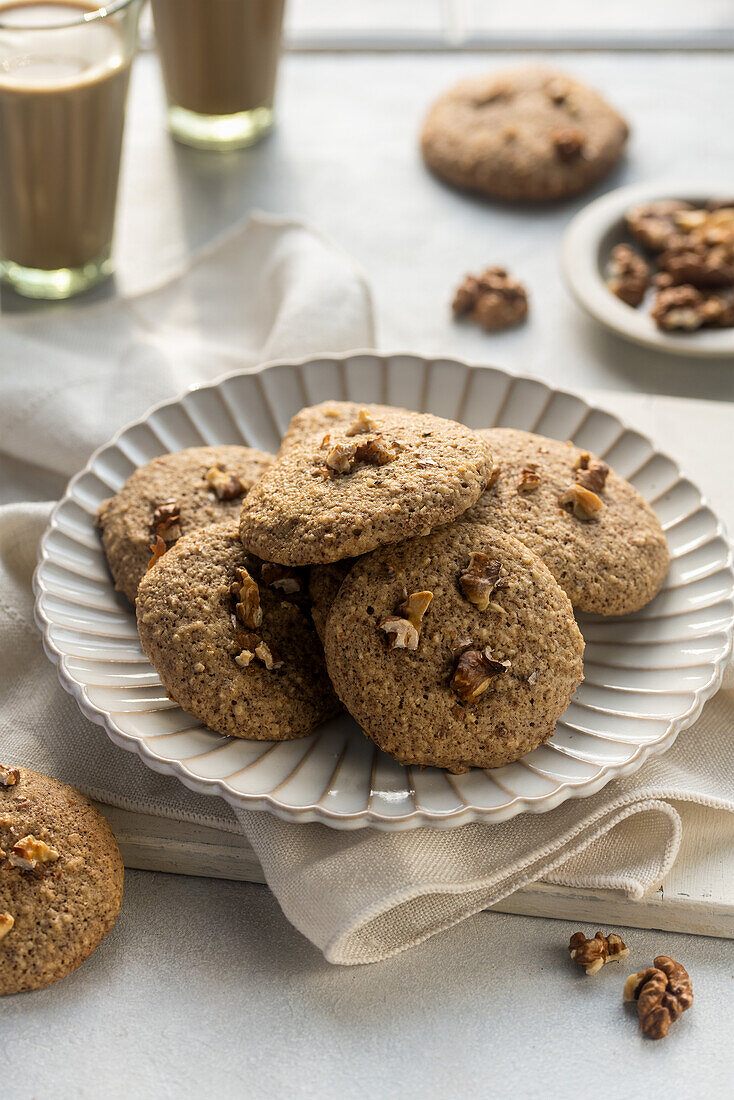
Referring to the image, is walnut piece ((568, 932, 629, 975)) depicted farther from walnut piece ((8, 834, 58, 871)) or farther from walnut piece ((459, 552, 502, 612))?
walnut piece ((8, 834, 58, 871))

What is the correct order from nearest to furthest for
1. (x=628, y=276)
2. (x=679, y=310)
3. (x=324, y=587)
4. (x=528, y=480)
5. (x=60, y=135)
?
(x=324, y=587)
(x=528, y=480)
(x=60, y=135)
(x=679, y=310)
(x=628, y=276)

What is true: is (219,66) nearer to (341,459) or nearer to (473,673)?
(341,459)

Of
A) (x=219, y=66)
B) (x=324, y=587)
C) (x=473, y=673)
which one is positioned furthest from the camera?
(x=219, y=66)

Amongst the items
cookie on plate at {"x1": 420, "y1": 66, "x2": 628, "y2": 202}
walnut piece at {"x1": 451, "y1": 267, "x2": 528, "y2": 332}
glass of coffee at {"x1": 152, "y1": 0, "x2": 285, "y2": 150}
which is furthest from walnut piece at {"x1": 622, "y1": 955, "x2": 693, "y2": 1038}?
glass of coffee at {"x1": 152, "y1": 0, "x2": 285, "y2": 150}

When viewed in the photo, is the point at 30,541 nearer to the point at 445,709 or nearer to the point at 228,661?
the point at 228,661

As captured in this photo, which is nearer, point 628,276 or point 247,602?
point 247,602

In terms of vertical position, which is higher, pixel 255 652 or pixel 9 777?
pixel 255 652

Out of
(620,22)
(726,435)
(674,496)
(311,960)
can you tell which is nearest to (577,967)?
(311,960)

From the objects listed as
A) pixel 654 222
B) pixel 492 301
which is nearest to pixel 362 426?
pixel 492 301
